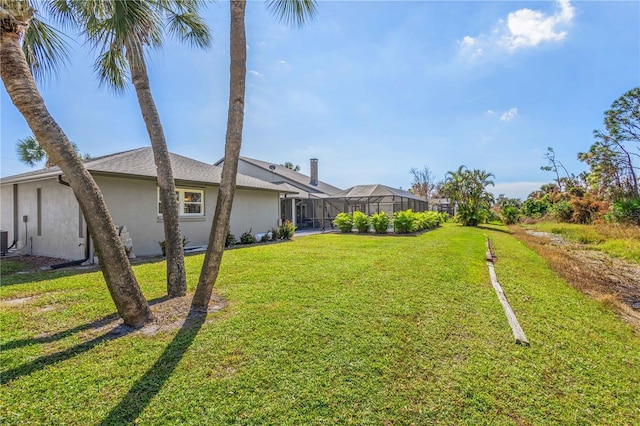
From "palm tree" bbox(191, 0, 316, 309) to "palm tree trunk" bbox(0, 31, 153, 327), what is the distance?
0.94 m

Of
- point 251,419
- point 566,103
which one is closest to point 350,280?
point 251,419

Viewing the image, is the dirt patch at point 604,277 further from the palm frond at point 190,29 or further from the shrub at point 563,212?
the shrub at point 563,212

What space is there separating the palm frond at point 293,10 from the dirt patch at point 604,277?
7916 millimetres

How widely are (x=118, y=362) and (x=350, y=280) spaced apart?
4.55 metres

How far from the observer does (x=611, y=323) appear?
4840 mm

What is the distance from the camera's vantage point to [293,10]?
5602 millimetres

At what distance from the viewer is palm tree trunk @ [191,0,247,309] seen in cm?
452

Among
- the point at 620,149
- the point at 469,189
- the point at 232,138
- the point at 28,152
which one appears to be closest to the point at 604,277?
the point at 232,138

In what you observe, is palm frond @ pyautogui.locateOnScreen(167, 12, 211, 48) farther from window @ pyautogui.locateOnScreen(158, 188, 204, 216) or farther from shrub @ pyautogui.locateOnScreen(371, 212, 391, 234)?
shrub @ pyautogui.locateOnScreen(371, 212, 391, 234)

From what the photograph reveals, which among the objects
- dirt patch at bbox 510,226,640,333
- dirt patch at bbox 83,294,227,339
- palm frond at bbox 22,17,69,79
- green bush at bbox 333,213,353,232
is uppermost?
palm frond at bbox 22,17,69,79

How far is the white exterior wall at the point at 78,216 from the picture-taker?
366 inches

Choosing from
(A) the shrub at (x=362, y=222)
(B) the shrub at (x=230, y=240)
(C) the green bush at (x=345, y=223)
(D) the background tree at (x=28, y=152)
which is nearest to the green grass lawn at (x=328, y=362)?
(B) the shrub at (x=230, y=240)

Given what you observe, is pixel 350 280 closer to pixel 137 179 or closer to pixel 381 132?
pixel 137 179

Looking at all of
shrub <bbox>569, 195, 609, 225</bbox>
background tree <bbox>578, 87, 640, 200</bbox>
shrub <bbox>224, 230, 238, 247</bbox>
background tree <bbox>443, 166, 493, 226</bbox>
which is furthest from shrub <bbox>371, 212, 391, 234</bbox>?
background tree <bbox>578, 87, 640, 200</bbox>
